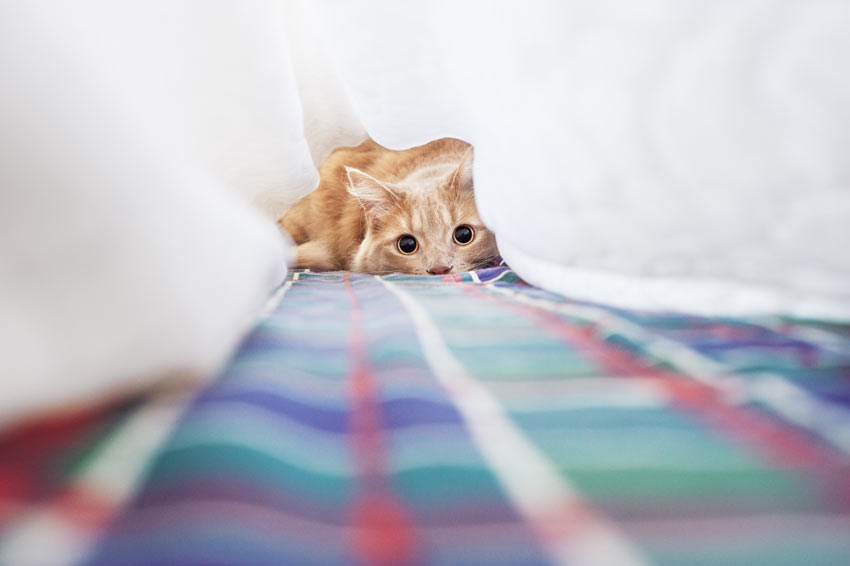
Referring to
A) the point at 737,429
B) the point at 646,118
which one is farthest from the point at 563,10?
the point at 737,429

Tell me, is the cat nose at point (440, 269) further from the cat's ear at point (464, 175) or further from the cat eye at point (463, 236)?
the cat's ear at point (464, 175)

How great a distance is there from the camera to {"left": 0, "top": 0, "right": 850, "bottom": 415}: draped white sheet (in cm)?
32

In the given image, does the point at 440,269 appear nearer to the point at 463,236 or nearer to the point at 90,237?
the point at 463,236

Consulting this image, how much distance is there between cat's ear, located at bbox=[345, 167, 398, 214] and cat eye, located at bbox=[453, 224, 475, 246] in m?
0.23

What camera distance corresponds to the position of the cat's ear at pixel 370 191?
1.60 metres

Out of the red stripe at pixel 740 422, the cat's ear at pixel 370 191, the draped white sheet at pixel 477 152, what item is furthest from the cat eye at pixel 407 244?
the red stripe at pixel 740 422

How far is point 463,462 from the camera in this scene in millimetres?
298

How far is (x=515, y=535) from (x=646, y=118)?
0.38 metres

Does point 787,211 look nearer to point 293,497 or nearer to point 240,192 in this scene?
point 293,497

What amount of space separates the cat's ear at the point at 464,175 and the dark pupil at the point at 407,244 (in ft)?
0.71

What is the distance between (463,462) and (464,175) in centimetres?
137

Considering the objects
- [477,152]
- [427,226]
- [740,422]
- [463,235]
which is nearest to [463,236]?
[463,235]

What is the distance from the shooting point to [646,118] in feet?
1.51

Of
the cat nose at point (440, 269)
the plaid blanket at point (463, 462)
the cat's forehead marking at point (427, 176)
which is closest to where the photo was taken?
the plaid blanket at point (463, 462)
